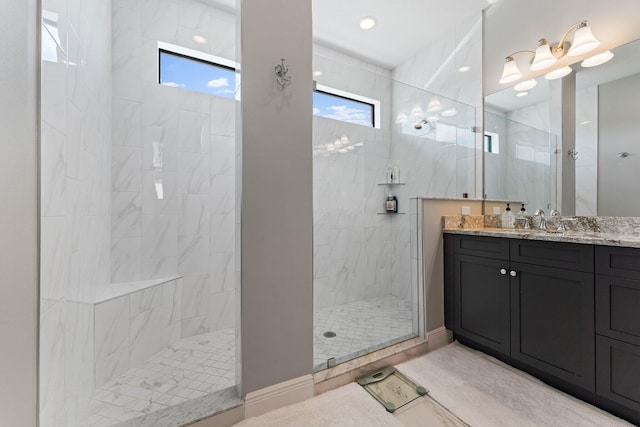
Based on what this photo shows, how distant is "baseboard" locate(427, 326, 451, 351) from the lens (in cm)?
202

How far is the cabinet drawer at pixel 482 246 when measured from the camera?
5.80 feet

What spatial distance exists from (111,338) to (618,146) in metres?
3.54

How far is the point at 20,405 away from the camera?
30.3 inches

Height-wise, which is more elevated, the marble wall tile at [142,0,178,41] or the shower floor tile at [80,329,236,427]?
the marble wall tile at [142,0,178,41]

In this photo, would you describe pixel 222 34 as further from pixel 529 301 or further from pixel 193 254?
pixel 529 301

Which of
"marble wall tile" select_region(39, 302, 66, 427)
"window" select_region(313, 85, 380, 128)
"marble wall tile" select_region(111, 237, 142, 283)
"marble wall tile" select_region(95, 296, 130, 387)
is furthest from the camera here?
"window" select_region(313, 85, 380, 128)

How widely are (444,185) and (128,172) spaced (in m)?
2.95

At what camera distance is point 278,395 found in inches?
54.0

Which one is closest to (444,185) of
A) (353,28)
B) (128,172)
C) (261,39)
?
(353,28)

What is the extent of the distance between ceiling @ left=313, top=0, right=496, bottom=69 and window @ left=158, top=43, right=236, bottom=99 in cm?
105

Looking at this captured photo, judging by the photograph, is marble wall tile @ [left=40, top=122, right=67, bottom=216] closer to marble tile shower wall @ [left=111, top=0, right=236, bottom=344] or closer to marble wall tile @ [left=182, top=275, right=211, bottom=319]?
marble tile shower wall @ [left=111, top=0, right=236, bottom=344]

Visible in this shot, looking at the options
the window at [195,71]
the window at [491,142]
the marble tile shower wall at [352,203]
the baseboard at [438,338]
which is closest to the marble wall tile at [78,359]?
the marble tile shower wall at [352,203]

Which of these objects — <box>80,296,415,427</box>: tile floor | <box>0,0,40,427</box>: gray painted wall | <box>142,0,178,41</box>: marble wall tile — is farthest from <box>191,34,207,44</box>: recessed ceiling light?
<box>80,296,415,427</box>: tile floor

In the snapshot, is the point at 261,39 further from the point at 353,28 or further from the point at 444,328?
the point at 444,328
